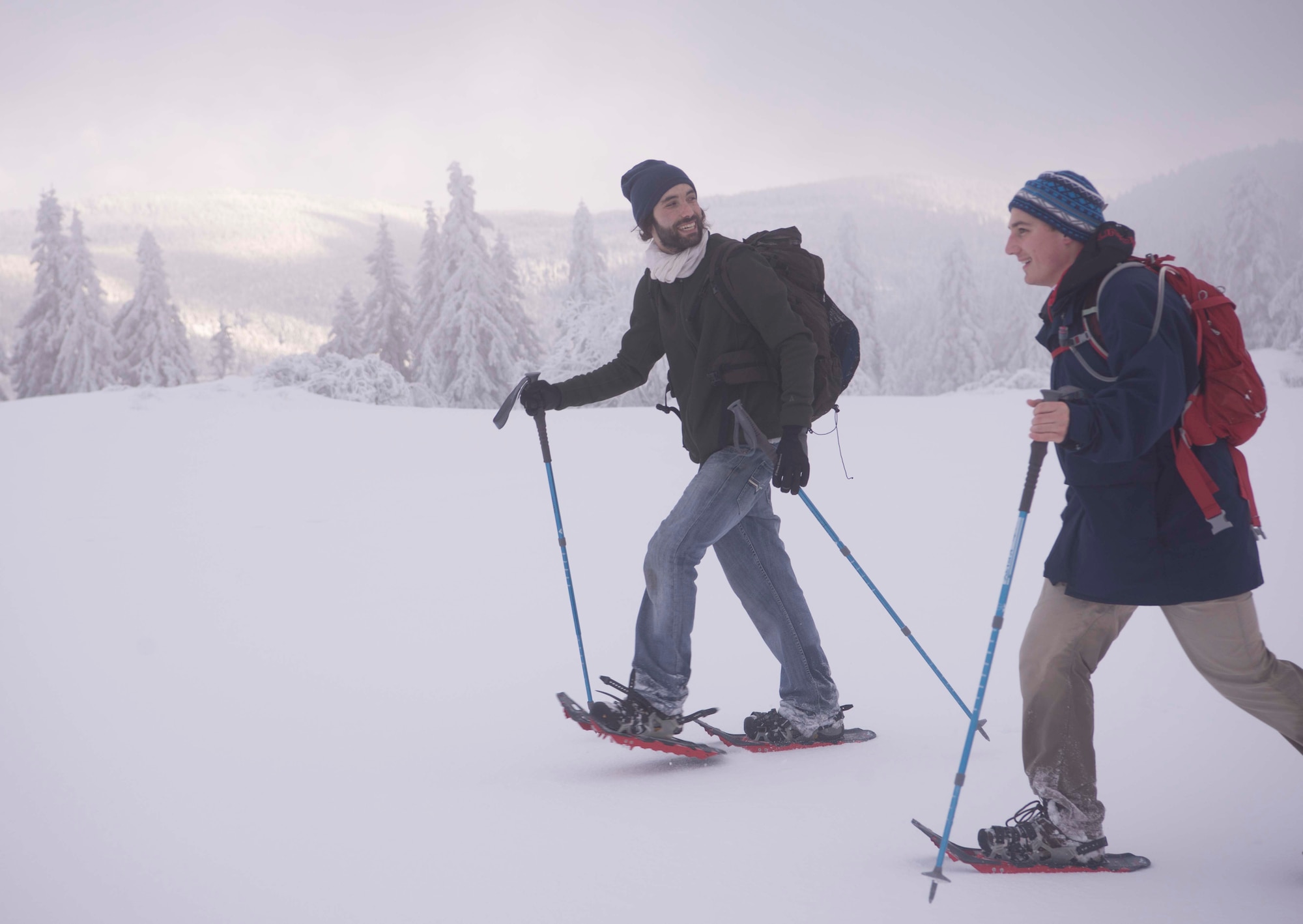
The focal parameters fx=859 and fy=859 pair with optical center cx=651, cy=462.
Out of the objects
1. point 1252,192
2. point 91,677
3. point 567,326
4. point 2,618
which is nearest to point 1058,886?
point 91,677

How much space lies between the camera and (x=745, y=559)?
3.71m

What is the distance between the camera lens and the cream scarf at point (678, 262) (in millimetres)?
3486

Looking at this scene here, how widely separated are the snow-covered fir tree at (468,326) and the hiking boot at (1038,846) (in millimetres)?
28072

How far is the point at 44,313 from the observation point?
30062 millimetres

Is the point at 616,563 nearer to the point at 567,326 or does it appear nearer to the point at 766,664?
the point at 766,664

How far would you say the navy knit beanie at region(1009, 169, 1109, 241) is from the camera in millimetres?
2480

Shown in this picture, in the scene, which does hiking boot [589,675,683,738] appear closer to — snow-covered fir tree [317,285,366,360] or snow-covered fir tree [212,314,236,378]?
snow-covered fir tree [317,285,366,360]

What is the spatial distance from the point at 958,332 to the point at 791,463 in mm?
36500

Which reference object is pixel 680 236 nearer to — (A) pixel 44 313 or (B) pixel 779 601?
(B) pixel 779 601

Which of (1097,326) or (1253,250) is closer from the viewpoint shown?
(1097,326)

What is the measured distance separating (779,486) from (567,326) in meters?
25.9

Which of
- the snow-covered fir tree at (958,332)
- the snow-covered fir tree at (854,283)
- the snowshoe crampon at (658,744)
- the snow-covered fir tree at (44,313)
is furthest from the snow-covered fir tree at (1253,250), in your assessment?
the snow-covered fir tree at (44,313)

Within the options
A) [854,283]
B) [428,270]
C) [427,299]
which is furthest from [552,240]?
[854,283]

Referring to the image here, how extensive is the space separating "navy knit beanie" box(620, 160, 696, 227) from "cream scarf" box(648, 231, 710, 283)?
175mm
